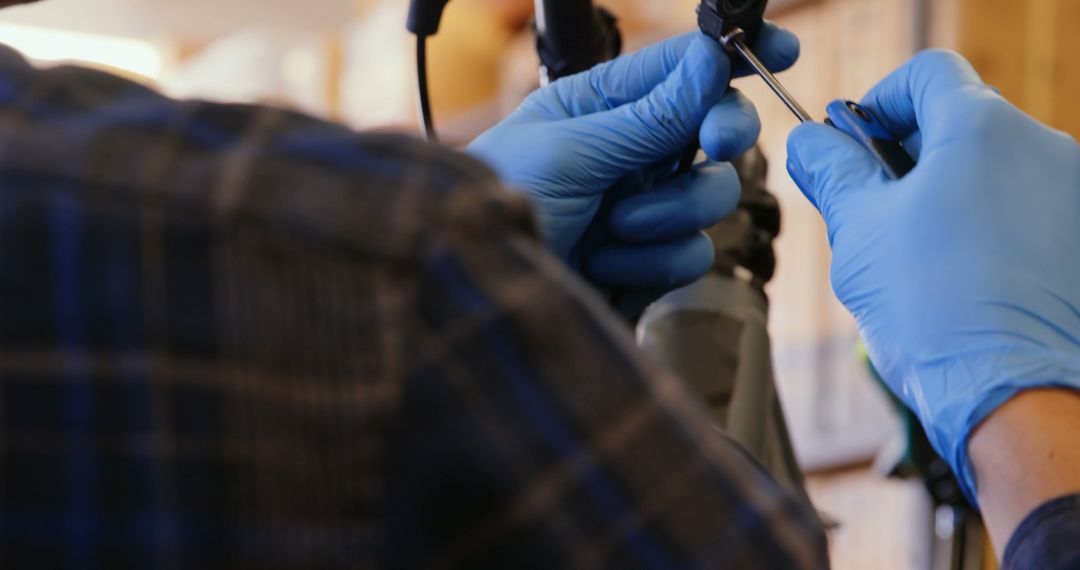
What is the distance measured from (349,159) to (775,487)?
16 cm

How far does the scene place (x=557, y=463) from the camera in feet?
1.06

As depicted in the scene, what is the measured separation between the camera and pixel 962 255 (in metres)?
0.74

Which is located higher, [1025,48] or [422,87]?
[422,87]

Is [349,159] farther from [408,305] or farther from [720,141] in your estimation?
[720,141]

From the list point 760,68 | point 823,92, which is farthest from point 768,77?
point 823,92

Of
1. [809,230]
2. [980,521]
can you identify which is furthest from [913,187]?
[809,230]

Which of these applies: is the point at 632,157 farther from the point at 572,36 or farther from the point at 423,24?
the point at 423,24

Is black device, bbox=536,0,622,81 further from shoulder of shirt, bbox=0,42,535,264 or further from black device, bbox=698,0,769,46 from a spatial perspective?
shoulder of shirt, bbox=0,42,535,264

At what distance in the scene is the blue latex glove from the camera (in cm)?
72

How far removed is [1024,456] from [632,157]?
0.30 meters

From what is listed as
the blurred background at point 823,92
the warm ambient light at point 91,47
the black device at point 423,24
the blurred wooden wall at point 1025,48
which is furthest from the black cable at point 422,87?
the warm ambient light at point 91,47

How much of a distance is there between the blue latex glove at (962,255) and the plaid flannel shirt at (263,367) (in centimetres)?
46

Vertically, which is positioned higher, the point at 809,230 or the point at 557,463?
the point at 557,463

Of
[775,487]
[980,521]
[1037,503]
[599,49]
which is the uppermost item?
[599,49]
